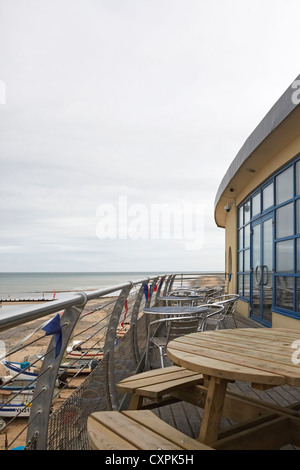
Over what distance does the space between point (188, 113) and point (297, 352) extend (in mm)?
22380

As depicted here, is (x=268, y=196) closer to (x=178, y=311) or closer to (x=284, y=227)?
(x=284, y=227)

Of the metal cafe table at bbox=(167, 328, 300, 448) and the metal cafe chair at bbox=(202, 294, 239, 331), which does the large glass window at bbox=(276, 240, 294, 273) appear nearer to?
the metal cafe chair at bbox=(202, 294, 239, 331)

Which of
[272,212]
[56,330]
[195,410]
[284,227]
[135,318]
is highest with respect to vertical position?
[272,212]

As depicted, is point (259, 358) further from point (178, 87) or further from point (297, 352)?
point (178, 87)

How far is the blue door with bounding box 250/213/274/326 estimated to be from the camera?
6918mm

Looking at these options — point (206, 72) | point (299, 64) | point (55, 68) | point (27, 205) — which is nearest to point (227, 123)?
point (206, 72)

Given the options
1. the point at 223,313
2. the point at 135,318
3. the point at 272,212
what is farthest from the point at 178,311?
the point at 272,212

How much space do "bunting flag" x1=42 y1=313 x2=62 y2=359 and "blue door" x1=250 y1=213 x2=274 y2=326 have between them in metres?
5.58

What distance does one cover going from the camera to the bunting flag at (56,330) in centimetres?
156

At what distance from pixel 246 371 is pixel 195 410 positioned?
5.12 ft

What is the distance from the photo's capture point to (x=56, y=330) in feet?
5.21

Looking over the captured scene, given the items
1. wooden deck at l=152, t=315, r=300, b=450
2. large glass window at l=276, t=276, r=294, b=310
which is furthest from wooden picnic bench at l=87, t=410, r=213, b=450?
large glass window at l=276, t=276, r=294, b=310

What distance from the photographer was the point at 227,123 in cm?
2019

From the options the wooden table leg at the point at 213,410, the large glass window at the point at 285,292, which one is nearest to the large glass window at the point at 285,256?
the large glass window at the point at 285,292
